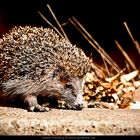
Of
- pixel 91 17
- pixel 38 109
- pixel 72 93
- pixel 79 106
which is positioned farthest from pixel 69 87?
pixel 91 17

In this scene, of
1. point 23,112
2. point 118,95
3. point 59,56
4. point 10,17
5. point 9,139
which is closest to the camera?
point 9,139

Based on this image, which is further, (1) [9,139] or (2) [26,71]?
(2) [26,71]

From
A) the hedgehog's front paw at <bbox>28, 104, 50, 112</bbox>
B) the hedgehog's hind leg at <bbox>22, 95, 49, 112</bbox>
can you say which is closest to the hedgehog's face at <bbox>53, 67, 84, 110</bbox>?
the hedgehog's hind leg at <bbox>22, 95, 49, 112</bbox>

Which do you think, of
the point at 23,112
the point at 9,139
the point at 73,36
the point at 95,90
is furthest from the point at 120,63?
the point at 9,139

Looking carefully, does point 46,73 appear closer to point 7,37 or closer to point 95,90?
point 7,37

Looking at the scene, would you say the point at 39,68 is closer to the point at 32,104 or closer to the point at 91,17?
the point at 32,104

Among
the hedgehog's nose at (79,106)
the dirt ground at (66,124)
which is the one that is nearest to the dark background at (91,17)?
the hedgehog's nose at (79,106)
